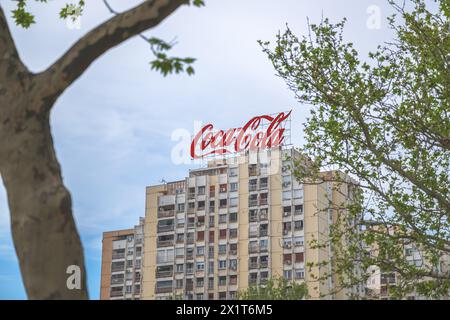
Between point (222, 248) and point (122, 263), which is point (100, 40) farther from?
point (122, 263)

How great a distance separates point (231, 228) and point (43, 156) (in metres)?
81.4

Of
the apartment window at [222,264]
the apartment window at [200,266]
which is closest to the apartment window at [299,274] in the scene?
the apartment window at [222,264]

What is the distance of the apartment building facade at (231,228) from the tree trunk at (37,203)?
74980mm

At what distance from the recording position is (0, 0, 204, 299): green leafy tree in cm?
541

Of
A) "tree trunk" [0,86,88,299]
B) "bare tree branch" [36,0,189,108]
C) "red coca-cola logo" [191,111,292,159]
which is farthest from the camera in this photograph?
"red coca-cola logo" [191,111,292,159]

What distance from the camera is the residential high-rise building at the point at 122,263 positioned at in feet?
325

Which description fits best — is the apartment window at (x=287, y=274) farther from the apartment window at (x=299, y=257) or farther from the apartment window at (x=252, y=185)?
the apartment window at (x=252, y=185)

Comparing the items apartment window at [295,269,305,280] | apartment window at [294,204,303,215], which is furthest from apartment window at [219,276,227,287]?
apartment window at [294,204,303,215]

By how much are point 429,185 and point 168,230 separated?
74131 mm

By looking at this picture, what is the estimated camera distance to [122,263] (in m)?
103

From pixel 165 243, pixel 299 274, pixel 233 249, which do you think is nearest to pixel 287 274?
pixel 299 274

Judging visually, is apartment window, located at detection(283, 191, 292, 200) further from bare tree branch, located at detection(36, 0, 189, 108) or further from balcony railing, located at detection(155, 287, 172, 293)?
bare tree branch, located at detection(36, 0, 189, 108)
